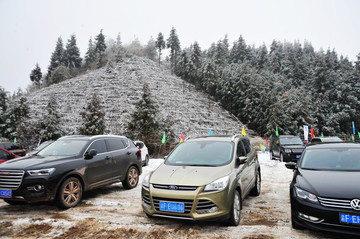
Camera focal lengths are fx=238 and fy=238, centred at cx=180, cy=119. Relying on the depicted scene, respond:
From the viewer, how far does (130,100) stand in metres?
52.7

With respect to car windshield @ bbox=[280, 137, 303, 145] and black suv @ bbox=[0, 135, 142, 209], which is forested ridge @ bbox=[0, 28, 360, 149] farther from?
black suv @ bbox=[0, 135, 142, 209]

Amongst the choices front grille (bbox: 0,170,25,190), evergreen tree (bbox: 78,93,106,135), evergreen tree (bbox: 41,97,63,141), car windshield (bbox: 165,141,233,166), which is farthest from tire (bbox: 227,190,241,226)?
evergreen tree (bbox: 41,97,63,141)

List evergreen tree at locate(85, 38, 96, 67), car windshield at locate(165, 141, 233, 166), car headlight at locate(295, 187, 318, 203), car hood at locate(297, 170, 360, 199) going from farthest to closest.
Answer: evergreen tree at locate(85, 38, 96, 67), car windshield at locate(165, 141, 233, 166), car headlight at locate(295, 187, 318, 203), car hood at locate(297, 170, 360, 199)

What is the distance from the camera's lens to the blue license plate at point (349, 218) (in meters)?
3.47

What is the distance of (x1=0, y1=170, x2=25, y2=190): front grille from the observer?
529 centimetres

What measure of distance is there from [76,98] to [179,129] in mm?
26201

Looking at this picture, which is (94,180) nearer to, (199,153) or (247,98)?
(199,153)

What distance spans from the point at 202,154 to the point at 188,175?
37.9 inches

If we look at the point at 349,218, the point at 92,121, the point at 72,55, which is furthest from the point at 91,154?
the point at 72,55

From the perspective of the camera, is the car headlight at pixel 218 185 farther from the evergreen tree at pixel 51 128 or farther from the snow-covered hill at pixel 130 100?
the evergreen tree at pixel 51 128

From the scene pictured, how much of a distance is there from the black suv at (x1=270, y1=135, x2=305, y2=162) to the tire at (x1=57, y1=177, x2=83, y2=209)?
12186 millimetres

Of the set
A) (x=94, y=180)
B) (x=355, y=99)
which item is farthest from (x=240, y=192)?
(x=355, y=99)

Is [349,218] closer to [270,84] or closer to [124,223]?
[124,223]

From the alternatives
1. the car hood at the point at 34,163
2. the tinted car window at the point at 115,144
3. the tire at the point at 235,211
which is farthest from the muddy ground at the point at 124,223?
the tinted car window at the point at 115,144
